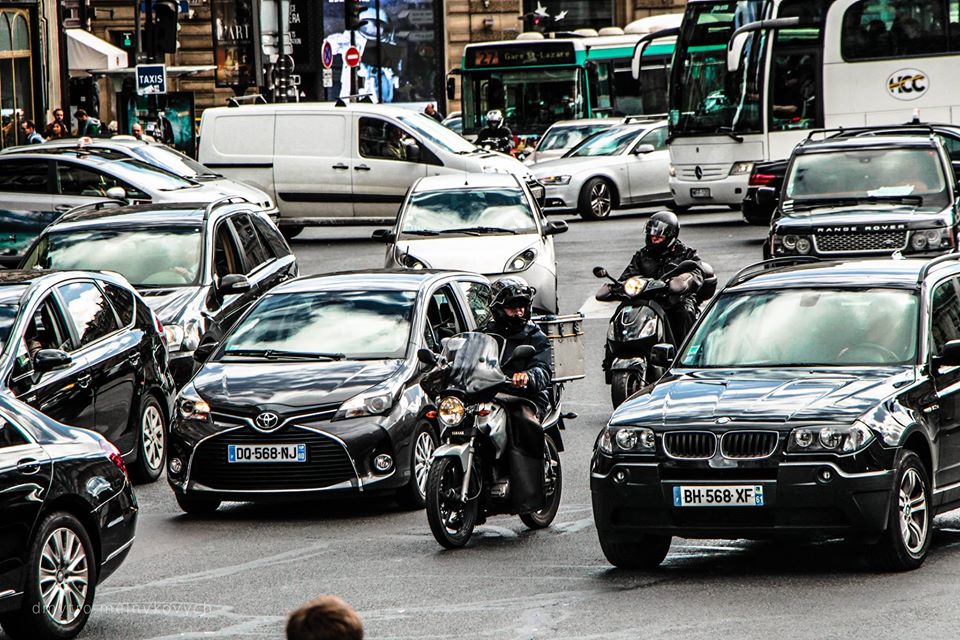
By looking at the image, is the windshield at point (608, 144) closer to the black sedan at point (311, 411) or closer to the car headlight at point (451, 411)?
the black sedan at point (311, 411)

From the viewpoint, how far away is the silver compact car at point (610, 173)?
106 ft

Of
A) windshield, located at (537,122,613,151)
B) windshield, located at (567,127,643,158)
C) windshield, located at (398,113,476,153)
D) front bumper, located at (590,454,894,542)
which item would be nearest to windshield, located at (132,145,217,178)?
windshield, located at (398,113,476,153)

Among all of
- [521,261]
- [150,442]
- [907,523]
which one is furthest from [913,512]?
[521,261]

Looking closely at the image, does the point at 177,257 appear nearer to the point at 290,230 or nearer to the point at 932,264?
the point at 932,264

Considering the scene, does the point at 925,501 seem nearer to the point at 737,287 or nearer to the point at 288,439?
the point at 737,287

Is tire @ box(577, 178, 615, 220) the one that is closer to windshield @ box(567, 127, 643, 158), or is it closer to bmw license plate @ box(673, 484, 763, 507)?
windshield @ box(567, 127, 643, 158)

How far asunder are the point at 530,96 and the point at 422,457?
31.1 m

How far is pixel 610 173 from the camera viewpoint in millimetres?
32562

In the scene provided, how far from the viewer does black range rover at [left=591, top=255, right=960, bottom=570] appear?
8734 millimetres

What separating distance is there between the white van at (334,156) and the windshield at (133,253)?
13.1 metres

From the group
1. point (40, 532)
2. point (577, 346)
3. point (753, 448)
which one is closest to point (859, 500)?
point (753, 448)

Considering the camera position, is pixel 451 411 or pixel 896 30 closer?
pixel 451 411

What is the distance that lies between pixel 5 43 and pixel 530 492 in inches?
1199

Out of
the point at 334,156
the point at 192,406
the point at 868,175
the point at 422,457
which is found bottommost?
the point at 422,457
